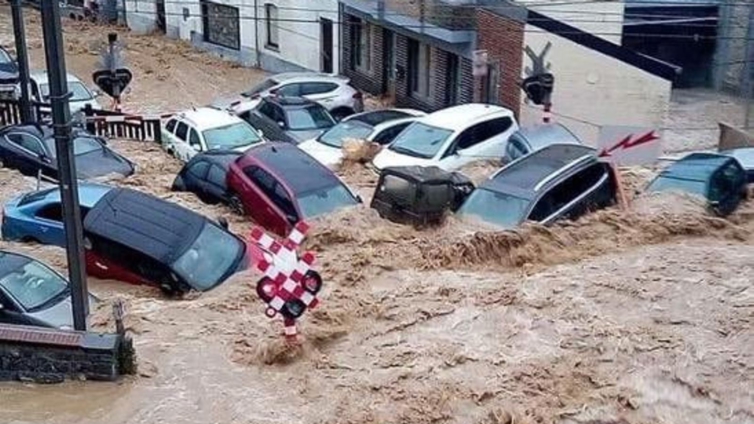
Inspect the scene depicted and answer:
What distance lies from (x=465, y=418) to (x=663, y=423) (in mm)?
1919

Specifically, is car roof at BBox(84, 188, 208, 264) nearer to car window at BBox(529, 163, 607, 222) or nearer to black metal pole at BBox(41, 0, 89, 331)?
black metal pole at BBox(41, 0, 89, 331)

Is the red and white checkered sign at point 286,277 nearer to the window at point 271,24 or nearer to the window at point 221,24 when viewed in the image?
the window at point 271,24

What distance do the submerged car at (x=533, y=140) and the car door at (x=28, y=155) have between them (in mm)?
8027

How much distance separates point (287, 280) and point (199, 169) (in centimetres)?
696

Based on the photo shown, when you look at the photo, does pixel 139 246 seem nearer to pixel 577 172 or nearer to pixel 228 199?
pixel 228 199

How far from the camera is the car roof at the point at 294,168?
15.8 meters

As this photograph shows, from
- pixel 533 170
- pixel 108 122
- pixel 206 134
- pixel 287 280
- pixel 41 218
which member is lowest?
pixel 108 122

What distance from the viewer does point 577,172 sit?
15.7 metres

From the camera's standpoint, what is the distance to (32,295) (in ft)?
38.8

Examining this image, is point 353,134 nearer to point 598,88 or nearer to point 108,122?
point 108,122

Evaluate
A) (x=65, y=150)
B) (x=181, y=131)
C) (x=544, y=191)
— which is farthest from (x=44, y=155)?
(x=65, y=150)

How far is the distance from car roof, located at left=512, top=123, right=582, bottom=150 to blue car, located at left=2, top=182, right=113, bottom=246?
306 inches

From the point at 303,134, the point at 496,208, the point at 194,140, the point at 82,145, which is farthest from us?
the point at 303,134

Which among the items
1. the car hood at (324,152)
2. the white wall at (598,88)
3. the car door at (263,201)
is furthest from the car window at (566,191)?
the white wall at (598,88)
